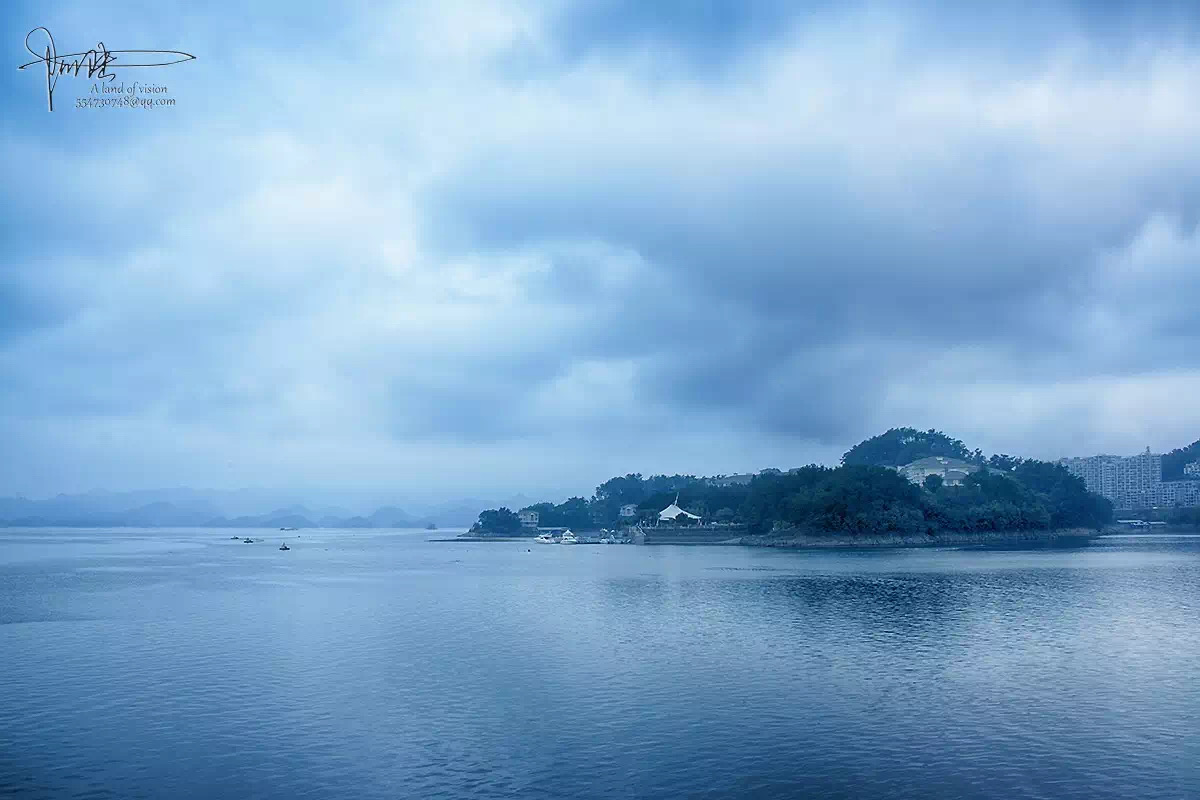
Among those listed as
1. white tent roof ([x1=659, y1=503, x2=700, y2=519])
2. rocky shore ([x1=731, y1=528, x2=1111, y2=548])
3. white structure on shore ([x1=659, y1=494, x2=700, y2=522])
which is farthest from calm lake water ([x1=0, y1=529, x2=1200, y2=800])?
white tent roof ([x1=659, y1=503, x2=700, y2=519])

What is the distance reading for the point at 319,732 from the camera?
23.0 m

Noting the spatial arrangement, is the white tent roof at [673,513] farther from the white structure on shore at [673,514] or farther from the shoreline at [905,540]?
the shoreline at [905,540]

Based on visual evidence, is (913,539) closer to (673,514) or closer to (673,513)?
(673,514)

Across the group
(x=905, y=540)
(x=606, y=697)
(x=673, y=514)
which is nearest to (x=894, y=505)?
(x=905, y=540)

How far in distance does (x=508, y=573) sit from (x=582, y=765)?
65878mm

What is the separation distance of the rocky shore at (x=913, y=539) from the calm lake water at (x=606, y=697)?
82.6 meters

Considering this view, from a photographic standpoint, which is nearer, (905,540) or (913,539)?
(905,540)

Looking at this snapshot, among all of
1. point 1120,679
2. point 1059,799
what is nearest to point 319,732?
point 1059,799

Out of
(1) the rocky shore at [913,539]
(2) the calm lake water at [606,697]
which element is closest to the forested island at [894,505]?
(1) the rocky shore at [913,539]

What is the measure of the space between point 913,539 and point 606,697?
126 m

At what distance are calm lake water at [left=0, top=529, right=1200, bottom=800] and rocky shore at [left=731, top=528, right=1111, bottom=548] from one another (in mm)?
82640

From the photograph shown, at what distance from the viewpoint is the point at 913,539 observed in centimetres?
14062

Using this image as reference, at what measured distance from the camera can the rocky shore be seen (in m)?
137

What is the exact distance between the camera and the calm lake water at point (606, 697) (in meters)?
19.2
